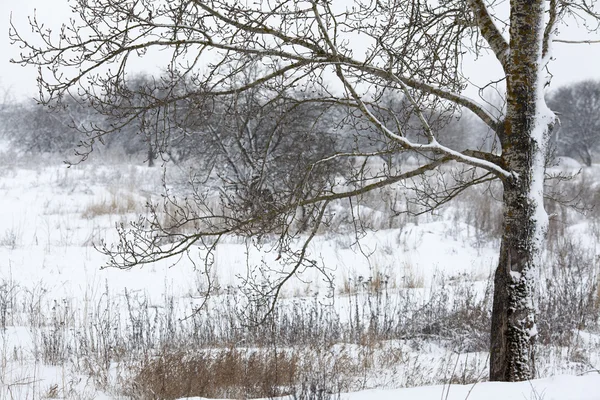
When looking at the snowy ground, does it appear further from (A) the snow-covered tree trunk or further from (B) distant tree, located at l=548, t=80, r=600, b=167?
(B) distant tree, located at l=548, t=80, r=600, b=167

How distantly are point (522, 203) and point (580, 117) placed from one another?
113 feet

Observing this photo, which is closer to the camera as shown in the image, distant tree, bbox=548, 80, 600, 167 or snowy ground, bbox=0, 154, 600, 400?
snowy ground, bbox=0, 154, 600, 400

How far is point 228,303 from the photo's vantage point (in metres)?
6.90

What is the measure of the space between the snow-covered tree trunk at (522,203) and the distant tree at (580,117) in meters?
31.4

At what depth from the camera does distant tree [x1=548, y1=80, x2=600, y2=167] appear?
33.6 meters

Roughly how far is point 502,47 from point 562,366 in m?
3.68

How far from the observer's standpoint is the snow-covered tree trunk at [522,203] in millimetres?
4414

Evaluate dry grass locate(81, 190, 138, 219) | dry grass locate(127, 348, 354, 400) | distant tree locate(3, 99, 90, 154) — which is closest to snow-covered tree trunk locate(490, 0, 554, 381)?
dry grass locate(127, 348, 354, 400)

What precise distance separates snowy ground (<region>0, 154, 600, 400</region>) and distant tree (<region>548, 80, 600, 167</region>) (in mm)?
20436

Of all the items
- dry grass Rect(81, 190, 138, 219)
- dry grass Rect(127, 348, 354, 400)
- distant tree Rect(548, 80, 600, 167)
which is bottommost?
dry grass Rect(127, 348, 354, 400)

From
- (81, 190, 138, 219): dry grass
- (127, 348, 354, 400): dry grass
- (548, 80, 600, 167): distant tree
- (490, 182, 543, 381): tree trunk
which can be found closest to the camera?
(490, 182, 543, 381): tree trunk

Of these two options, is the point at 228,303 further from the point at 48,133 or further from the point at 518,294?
the point at 48,133

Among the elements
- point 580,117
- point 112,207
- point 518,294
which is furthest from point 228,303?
point 580,117

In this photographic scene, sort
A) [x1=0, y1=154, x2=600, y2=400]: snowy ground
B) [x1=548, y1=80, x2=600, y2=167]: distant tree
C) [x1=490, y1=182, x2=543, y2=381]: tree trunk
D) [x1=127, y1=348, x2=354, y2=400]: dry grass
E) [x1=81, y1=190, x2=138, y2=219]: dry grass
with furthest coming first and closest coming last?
1. [x1=548, y1=80, x2=600, y2=167]: distant tree
2. [x1=81, y1=190, x2=138, y2=219]: dry grass
3. [x1=0, y1=154, x2=600, y2=400]: snowy ground
4. [x1=127, y1=348, x2=354, y2=400]: dry grass
5. [x1=490, y1=182, x2=543, y2=381]: tree trunk
